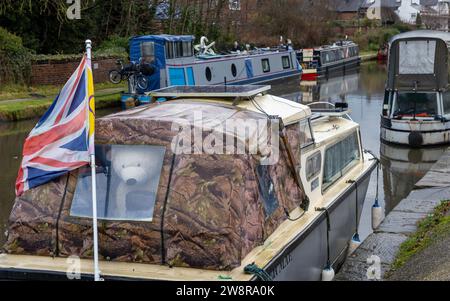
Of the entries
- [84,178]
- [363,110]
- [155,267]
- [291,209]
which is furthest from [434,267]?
[363,110]

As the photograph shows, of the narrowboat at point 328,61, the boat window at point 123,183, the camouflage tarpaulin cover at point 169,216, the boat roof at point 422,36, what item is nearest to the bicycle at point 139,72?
the boat roof at point 422,36

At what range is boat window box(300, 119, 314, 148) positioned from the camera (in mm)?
7827

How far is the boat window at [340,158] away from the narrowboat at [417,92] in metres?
8.79

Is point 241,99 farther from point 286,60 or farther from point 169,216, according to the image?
point 286,60

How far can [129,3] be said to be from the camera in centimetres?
3775

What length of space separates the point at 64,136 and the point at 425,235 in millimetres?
4774

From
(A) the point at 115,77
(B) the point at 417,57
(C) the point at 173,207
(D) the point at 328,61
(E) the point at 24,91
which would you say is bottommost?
(D) the point at 328,61

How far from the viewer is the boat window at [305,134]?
7827mm

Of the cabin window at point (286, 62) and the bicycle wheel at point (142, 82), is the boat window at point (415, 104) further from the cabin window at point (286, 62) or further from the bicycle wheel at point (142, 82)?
the cabin window at point (286, 62)

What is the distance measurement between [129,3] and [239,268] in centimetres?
3368

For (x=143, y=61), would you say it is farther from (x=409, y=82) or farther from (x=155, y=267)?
(x=155, y=267)

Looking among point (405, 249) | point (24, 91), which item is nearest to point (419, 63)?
point (405, 249)

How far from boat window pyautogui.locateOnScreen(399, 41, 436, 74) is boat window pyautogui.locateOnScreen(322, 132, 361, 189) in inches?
389

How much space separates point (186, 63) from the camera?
27016 millimetres
